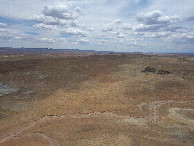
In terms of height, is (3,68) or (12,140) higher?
(3,68)

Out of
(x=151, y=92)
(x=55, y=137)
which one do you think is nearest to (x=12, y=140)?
(x=55, y=137)

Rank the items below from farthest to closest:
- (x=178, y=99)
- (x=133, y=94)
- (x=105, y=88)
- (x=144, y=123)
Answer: (x=105, y=88) < (x=133, y=94) < (x=178, y=99) < (x=144, y=123)

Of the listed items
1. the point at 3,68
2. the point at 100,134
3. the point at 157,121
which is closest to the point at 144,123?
the point at 157,121

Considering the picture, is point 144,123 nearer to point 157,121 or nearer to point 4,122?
point 157,121

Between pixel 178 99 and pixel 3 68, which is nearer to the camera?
pixel 178 99

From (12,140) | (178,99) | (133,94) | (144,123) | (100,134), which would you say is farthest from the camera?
(133,94)

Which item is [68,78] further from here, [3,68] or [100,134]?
[100,134]
